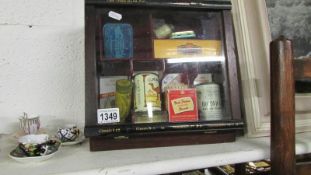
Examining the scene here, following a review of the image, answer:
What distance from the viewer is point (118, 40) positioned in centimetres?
75

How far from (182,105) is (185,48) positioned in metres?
0.16

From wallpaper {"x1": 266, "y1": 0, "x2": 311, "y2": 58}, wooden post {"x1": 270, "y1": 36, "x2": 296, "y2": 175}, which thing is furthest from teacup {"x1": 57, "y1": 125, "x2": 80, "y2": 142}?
wallpaper {"x1": 266, "y1": 0, "x2": 311, "y2": 58}

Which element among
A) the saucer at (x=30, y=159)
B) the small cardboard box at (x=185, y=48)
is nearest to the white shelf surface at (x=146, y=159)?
the saucer at (x=30, y=159)

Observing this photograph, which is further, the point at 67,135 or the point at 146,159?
the point at 67,135

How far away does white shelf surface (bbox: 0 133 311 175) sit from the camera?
1.81ft

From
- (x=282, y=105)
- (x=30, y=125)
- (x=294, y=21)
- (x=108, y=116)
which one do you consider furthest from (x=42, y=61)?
(x=294, y=21)

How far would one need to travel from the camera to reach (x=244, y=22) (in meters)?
0.75

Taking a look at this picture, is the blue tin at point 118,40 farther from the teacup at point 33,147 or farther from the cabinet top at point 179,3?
the teacup at point 33,147

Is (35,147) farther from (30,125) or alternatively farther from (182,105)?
(182,105)

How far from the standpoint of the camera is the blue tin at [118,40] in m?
0.73

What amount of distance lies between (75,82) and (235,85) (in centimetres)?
49

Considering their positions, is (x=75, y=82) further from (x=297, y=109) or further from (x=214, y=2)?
(x=297, y=109)

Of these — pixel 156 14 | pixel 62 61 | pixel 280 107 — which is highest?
pixel 156 14

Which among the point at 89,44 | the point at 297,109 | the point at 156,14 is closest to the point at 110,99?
the point at 89,44
